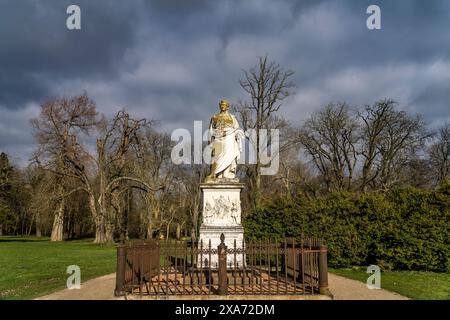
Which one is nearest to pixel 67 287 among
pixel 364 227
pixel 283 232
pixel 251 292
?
pixel 251 292

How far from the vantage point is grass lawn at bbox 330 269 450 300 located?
8914 mm

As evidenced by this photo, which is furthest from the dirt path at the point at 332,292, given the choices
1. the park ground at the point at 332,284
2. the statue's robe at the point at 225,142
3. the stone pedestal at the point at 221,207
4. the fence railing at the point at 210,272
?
the statue's robe at the point at 225,142

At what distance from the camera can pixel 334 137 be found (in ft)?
105

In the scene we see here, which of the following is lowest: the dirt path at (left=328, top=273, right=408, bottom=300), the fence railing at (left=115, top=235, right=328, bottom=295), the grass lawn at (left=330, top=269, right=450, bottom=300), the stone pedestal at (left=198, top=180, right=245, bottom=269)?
the grass lawn at (left=330, top=269, right=450, bottom=300)

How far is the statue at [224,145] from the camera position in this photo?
12383mm

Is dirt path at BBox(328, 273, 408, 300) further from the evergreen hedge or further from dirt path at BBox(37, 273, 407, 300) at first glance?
the evergreen hedge

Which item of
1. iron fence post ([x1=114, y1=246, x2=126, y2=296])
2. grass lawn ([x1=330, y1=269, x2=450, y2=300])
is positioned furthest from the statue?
grass lawn ([x1=330, y1=269, x2=450, y2=300])

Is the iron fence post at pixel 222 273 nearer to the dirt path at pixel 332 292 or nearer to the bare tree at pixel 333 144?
the dirt path at pixel 332 292

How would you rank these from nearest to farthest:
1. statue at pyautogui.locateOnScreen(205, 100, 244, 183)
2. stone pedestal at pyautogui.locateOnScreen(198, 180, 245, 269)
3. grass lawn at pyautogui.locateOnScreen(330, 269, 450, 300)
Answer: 1. grass lawn at pyautogui.locateOnScreen(330, 269, 450, 300)
2. stone pedestal at pyautogui.locateOnScreen(198, 180, 245, 269)
3. statue at pyautogui.locateOnScreen(205, 100, 244, 183)

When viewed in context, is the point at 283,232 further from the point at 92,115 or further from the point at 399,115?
the point at 92,115

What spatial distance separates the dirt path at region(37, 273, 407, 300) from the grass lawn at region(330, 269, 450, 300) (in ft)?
1.94

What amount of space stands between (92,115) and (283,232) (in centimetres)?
2326

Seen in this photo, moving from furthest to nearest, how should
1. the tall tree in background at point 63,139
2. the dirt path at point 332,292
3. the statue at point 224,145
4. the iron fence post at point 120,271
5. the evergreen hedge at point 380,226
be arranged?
the tall tree in background at point 63,139, the evergreen hedge at point 380,226, the statue at point 224,145, the dirt path at point 332,292, the iron fence post at point 120,271
